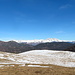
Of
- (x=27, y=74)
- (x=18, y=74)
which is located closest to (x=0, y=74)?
(x=18, y=74)

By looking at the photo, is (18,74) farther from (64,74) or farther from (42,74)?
(64,74)

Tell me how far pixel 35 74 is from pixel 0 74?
6.77 m

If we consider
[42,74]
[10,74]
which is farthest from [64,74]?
[10,74]

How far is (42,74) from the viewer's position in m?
20.4

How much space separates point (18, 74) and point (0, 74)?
345 cm

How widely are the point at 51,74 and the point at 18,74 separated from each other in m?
6.41

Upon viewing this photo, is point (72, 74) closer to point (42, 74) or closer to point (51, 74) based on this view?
point (51, 74)

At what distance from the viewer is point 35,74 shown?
2050 centimetres

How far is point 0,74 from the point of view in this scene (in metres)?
20.3

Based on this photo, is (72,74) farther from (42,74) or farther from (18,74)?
(18,74)

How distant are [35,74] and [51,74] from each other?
3.10 m

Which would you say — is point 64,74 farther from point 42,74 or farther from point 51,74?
point 42,74

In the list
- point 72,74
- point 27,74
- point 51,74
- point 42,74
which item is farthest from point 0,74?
point 72,74

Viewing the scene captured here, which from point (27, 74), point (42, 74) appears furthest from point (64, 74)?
point (27, 74)
